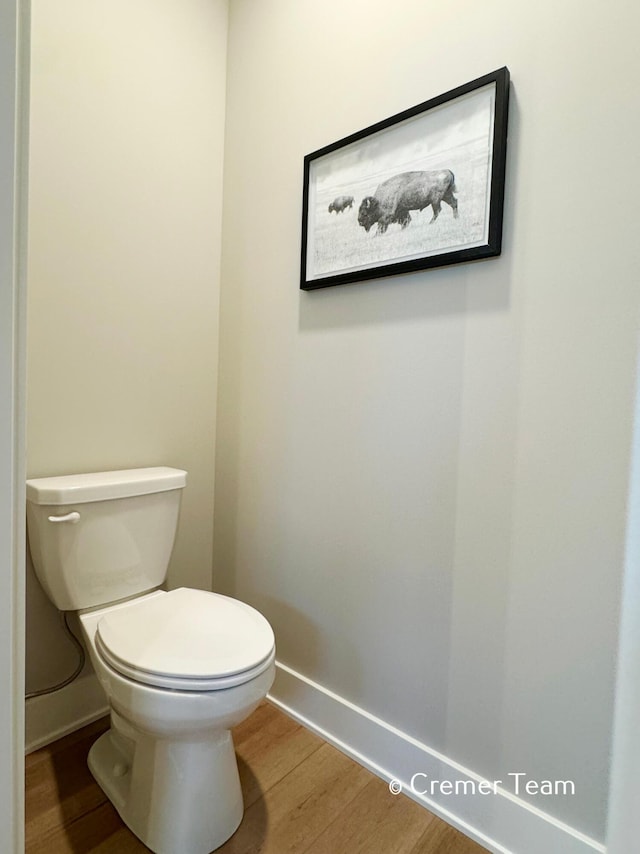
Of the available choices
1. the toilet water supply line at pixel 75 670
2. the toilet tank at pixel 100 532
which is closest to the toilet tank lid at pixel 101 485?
the toilet tank at pixel 100 532

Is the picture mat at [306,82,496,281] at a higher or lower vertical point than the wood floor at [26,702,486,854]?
higher

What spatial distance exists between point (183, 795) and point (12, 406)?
97 centimetres

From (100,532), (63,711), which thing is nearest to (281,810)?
(63,711)

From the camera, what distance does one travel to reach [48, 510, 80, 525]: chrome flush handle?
1167 mm

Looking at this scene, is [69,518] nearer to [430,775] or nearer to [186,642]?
[186,642]

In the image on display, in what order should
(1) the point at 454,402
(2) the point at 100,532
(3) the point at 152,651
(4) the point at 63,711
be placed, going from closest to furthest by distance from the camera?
(3) the point at 152,651
(1) the point at 454,402
(2) the point at 100,532
(4) the point at 63,711

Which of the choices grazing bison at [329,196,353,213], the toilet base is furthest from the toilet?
grazing bison at [329,196,353,213]

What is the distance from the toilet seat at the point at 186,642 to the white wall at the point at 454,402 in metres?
0.36

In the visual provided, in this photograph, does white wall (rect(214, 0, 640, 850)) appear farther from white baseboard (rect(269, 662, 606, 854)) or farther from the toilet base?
the toilet base

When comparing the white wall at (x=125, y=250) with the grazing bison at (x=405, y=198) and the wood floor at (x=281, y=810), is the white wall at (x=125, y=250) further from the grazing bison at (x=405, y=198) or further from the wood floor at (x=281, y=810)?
the grazing bison at (x=405, y=198)

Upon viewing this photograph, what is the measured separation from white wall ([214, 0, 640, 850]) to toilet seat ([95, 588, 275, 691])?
356 mm

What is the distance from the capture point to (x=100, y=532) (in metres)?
1.24

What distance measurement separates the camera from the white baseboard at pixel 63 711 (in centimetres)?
131

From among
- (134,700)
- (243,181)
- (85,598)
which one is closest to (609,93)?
(243,181)
